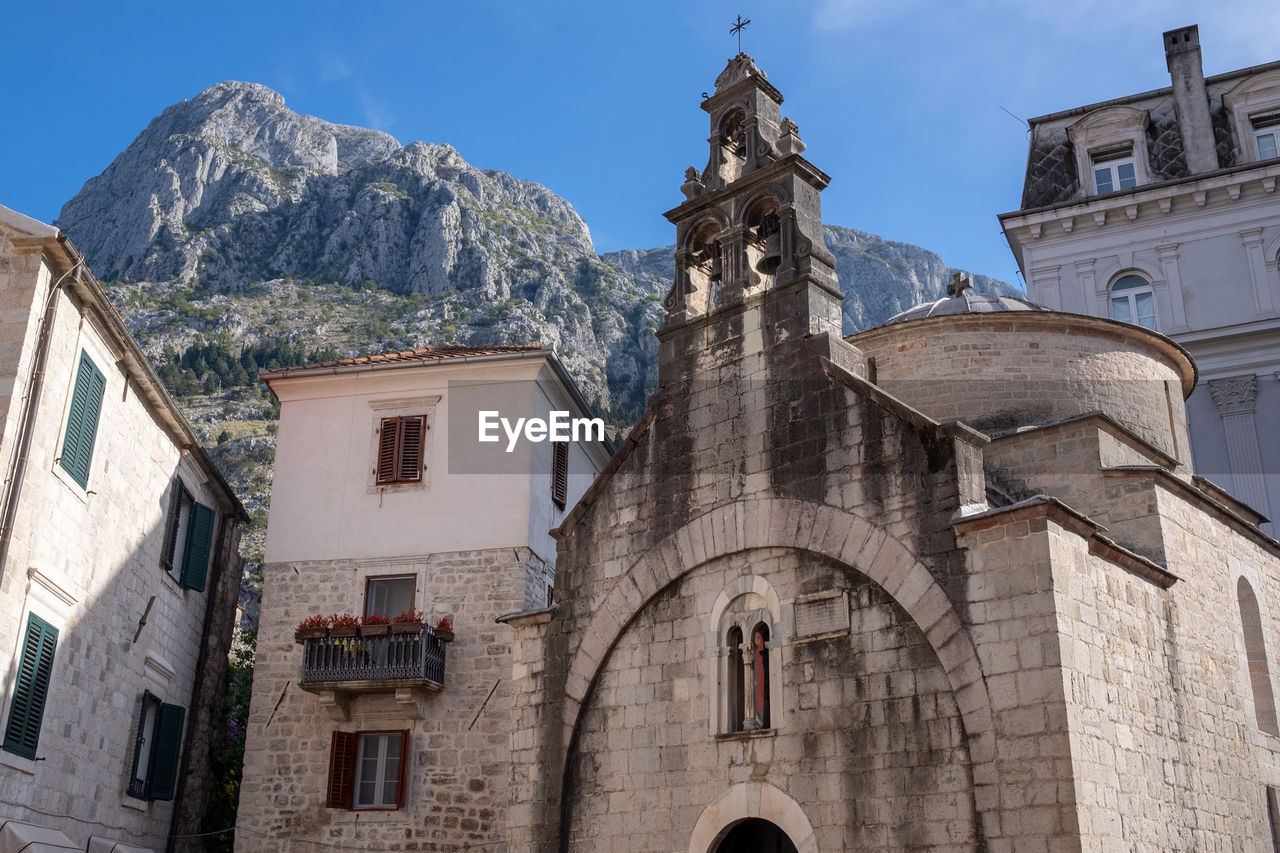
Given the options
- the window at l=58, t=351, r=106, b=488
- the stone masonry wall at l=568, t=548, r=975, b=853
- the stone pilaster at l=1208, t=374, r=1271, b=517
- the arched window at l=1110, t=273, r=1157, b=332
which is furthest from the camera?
the arched window at l=1110, t=273, r=1157, b=332

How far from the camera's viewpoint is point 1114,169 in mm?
30672

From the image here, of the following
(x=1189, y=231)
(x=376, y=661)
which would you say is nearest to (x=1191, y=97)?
(x=1189, y=231)

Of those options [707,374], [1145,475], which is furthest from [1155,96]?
[707,374]

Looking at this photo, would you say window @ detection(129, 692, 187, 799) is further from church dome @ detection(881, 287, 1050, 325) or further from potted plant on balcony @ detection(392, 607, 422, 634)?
church dome @ detection(881, 287, 1050, 325)

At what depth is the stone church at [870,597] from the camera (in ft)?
36.7

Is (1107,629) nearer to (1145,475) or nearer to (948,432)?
(948,432)

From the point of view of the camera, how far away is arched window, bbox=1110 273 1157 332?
29.0 m

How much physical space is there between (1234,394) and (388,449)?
1915cm

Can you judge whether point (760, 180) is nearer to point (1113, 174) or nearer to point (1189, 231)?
point (1189, 231)

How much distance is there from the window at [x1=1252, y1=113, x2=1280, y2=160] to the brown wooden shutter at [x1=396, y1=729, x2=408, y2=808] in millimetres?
24638

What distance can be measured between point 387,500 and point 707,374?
28.8 feet

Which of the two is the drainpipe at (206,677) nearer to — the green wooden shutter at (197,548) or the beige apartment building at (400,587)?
the green wooden shutter at (197,548)

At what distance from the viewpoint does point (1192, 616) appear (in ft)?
46.7

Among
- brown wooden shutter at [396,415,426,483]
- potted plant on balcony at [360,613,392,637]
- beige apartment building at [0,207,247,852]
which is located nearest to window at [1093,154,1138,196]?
brown wooden shutter at [396,415,426,483]
